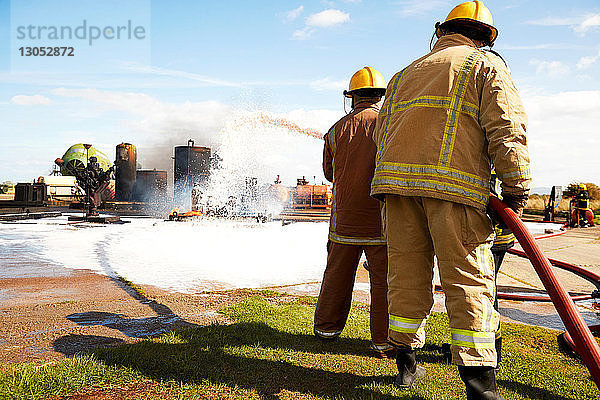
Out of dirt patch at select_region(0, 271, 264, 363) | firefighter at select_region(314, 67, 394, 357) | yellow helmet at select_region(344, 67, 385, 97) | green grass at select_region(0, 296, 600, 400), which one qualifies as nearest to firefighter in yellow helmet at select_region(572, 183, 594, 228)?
green grass at select_region(0, 296, 600, 400)

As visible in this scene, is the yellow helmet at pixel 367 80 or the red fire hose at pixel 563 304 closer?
the red fire hose at pixel 563 304

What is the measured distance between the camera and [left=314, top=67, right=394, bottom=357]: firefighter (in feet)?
11.2

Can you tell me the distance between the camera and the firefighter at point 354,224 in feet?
11.2

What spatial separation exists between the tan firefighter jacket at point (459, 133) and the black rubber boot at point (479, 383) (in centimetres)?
80

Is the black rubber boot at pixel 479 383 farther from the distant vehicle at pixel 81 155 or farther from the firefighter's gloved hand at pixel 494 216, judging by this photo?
the distant vehicle at pixel 81 155

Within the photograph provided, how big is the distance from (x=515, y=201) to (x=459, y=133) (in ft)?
1.45

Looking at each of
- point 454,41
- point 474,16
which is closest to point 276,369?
point 454,41

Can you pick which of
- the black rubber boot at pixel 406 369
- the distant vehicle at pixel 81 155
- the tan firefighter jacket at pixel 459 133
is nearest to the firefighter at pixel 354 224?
the black rubber boot at pixel 406 369

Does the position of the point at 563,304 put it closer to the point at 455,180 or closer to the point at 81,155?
the point at 455,180

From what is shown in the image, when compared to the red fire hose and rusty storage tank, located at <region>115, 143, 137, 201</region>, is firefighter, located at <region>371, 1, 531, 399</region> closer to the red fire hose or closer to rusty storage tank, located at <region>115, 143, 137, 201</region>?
the red fire hose

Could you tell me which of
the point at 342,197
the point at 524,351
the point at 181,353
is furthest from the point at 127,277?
the point at 524,351

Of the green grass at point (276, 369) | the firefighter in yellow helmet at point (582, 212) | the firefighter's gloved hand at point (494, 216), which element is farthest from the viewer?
the firefighter in yellow helmet at point (582, 212)

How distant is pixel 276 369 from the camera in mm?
2969

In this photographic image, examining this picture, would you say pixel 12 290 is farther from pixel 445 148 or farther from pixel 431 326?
pixel 445 148
